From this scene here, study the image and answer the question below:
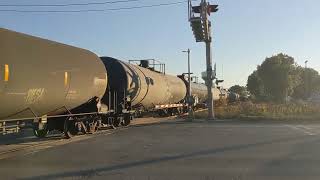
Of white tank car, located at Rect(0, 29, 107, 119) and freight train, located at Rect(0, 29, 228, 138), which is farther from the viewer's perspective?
freight train, located at Rect(0, 29, 228, 138)

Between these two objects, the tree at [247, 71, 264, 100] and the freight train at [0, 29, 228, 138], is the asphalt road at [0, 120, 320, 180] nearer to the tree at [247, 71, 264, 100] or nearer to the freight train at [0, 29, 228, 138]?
the freight train at [0, 29, 228, 138]

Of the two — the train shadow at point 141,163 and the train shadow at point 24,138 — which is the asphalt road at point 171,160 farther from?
the train shadow at point 24,138

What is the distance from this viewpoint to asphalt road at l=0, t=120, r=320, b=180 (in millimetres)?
11734

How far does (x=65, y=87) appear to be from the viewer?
62.4ft

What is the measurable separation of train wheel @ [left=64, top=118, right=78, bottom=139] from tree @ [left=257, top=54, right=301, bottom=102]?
7565cm

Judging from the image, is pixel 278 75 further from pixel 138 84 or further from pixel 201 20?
pixel 138 84

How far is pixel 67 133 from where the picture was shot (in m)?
21.6

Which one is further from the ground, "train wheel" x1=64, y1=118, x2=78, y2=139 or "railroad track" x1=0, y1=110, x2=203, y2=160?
"train wheel" x1=64, y1=118, x2=78, y2=139

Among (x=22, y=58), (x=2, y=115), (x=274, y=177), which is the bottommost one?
(x=274, y=177)

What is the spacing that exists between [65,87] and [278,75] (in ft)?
272

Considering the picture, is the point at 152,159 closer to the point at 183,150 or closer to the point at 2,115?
the point at 183,150

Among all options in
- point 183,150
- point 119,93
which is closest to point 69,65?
point 183,150

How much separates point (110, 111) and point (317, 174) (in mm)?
15764

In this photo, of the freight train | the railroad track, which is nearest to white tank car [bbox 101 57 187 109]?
the freight train
